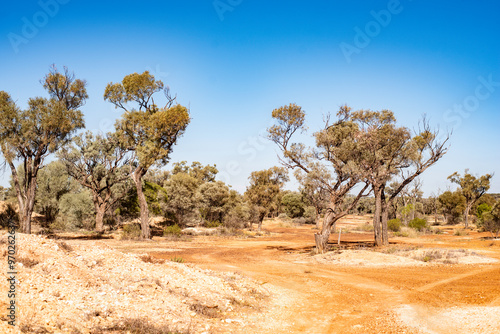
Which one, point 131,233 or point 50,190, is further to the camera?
point 50,190

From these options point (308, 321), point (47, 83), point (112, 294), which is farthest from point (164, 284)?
point (47, 83)

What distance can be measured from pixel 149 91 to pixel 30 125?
429 inches

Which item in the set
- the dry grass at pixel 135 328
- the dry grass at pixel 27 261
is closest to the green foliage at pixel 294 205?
the dry grass at pixel 27 261

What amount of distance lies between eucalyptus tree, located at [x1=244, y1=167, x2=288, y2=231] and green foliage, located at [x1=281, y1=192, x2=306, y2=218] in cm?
2561

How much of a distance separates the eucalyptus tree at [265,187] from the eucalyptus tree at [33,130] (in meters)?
33.8

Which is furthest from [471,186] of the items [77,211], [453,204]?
[77,211]

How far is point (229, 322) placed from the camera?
8664 millimetres

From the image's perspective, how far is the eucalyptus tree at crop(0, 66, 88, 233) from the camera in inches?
946

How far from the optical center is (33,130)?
81.4 ft

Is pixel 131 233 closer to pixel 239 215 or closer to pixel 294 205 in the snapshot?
pixel 239 215

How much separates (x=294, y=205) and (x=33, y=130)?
213ft

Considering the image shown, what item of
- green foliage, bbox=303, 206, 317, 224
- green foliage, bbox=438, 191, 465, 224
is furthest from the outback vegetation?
green foliage, bbox=303, 206, 317, 224

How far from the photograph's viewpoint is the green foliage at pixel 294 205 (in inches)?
3228

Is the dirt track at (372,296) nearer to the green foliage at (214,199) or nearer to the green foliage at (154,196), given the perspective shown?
the green foliage at (154,196)
